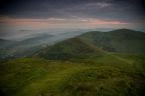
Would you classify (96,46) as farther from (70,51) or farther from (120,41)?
(120,41)

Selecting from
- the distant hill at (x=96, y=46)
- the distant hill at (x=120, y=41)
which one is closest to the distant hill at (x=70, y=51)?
the distant hill at (x=96, y=46)

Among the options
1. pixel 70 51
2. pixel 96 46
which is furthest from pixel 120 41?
pixel 70 51

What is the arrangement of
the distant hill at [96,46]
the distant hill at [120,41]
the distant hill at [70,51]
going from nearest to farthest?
the distant hill at [70,51] → the distant hill at [96,46] → the distant hill at [120,41]

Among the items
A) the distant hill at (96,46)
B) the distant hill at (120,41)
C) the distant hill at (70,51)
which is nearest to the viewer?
the distant hill at (70,51)

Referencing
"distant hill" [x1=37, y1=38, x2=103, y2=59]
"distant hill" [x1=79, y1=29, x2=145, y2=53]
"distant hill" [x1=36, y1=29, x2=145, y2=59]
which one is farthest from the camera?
"distant hill" [x1=79, y1=29, x2=145, y2=53]

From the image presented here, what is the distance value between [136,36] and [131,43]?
18.6 meters

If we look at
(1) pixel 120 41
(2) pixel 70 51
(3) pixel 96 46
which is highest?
(1) pixel 120 41

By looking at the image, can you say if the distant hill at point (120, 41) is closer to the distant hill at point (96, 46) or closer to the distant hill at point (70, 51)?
the distant hill at point (96, 46)

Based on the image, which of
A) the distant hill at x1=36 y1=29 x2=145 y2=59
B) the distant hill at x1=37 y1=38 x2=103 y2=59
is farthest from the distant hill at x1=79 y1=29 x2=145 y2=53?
the distant hill at x1=37 y1=38 x2=103 y2=59

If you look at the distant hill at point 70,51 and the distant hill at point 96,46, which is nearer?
the distant hill at point 70,51

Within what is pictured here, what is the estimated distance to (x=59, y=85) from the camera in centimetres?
1459

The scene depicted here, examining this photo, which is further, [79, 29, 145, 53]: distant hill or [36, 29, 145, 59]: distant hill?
[79, 29, 145, 53]: distant hill

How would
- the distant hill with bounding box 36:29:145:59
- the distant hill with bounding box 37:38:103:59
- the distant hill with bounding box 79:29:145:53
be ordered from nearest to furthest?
1. the distant hill with bounding box 37:38:103:59
2. the distant hill with bounding box 36:29:145:59
3. the distant hill with bounding box 79:29:145:53

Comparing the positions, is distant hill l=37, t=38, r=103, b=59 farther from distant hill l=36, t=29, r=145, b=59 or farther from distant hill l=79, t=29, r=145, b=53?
distant hill l=79, t=29, r=145, b=53
